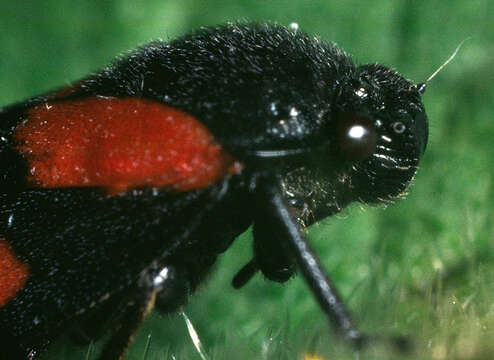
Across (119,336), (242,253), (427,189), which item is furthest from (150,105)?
(427,189)

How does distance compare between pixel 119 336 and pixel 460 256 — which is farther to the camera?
pixel 460 256

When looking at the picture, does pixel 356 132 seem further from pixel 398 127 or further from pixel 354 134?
pixel 398 127

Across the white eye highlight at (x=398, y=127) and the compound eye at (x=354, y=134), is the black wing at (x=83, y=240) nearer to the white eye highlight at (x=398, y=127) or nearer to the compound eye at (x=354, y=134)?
the compound eye at (x=354, y=134)

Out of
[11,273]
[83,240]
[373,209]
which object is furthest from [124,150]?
[373,209]

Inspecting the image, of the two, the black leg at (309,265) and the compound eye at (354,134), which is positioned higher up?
the compound eye at (354,134)

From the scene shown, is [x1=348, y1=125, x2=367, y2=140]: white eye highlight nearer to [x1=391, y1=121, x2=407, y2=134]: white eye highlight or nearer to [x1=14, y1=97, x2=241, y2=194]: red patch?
[x1=391, y1=121, x2=407, y2=134]: white eye highlight

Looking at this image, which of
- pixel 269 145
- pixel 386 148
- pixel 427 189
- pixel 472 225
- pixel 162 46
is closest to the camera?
pixel 269 145

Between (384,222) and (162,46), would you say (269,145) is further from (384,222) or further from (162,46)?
(384,222)

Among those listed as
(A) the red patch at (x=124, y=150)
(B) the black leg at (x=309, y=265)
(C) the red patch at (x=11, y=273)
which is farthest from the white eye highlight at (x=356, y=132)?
(C) the red patch at (x=11, y=273)
